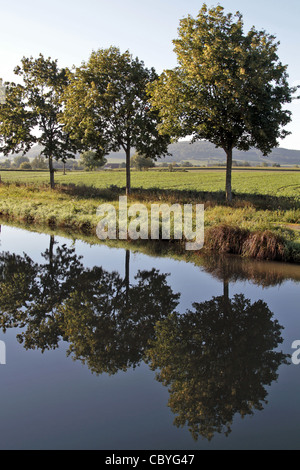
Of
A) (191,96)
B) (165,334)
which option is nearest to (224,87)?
(191,96)

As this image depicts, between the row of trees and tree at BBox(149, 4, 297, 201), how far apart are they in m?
0.06

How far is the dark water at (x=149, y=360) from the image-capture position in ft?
17.7

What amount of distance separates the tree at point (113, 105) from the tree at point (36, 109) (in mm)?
4895

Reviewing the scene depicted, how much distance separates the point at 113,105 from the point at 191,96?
676 centimetres

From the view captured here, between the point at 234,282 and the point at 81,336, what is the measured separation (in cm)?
578

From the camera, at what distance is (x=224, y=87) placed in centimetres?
2320

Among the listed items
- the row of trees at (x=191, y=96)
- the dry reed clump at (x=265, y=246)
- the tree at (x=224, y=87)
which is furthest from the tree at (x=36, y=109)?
the dry reed clump at (x=265, y=246)

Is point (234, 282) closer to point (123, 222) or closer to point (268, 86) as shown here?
point (123, 222)

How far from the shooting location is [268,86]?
80.1 ft

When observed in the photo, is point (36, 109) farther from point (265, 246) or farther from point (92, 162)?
point (92, 162)

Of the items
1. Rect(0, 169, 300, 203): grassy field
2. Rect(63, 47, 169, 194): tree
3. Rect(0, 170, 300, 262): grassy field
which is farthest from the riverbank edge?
Rect(0, 169, 300, 203): grassy field

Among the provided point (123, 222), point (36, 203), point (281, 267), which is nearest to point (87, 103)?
point (36, 203)

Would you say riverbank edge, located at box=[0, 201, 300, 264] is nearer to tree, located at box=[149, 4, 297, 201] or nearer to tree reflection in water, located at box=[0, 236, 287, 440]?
tree reflection in water, located at box=[0, 236, 287, 440]

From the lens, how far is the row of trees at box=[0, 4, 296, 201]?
76.9 ft
